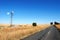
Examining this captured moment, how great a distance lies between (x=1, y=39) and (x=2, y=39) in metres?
0.12

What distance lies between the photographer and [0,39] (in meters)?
15.4

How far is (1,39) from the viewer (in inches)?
607

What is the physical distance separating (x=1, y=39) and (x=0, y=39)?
102 mm

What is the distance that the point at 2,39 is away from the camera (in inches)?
604

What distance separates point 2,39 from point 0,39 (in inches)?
7.8
